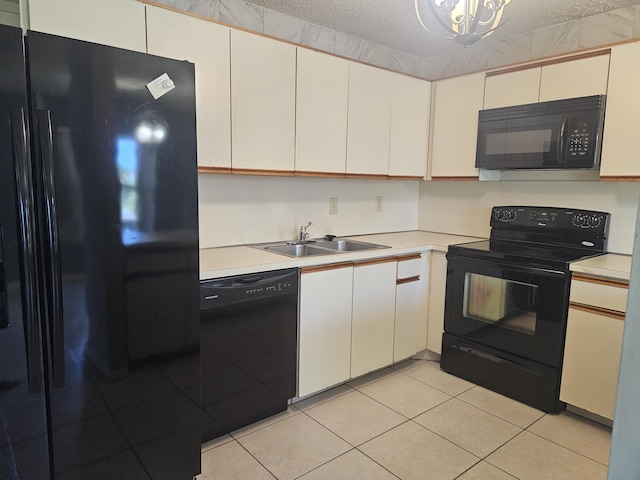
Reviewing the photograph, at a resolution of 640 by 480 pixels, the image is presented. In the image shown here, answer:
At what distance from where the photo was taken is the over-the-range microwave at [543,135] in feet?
8.38

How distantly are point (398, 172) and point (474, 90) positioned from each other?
0.81 m

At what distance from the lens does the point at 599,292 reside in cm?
228

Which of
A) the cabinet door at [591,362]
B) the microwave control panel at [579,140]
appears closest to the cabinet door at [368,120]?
the microwave control panel at [579,140]

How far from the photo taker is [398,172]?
10.8 ft

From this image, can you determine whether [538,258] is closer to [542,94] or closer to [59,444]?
[542,94]

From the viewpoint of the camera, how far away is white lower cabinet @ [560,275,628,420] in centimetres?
224

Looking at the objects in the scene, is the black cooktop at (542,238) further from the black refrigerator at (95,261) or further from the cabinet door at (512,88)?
the black refrigerator at (95,261)

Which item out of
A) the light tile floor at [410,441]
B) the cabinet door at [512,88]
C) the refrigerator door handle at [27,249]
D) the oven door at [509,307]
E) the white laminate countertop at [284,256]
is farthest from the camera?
the cabinet door at [512,88]

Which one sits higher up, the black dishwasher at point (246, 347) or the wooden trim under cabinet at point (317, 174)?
the wooden trim under cabinet at point (317, 174)

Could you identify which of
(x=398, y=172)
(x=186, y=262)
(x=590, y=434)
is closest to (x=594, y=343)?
(x=590, y=434)

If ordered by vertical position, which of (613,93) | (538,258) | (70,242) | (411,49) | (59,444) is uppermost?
(411,49)

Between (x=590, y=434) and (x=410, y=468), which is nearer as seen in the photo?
(x=410, y=468)

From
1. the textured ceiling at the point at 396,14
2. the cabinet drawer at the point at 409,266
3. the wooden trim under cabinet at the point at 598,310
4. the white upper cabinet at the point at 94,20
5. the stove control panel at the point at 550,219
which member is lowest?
the wooden trim under cabinet at the point at 598,310

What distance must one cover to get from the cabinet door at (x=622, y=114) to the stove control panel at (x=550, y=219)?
35 cm
